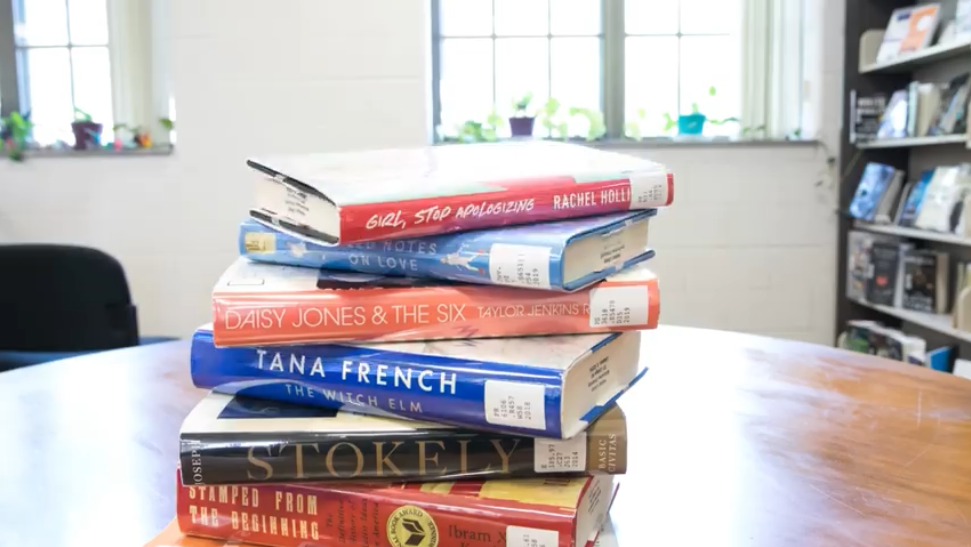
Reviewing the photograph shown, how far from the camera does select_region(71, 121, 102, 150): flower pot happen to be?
3035mm

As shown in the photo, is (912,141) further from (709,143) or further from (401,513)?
(401,513)

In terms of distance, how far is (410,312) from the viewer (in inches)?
25.0

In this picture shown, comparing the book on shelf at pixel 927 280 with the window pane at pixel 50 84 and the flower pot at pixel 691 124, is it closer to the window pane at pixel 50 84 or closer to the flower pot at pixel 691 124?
the flower pot at pixel 691 124

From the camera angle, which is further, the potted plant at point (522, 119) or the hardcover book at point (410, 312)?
the potted plant at point (522, 119)

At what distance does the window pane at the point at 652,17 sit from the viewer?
324 cm

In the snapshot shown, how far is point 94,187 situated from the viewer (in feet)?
9.78

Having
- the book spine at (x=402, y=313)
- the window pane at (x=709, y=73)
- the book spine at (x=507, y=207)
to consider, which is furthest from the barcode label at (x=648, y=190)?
the window pane at (x=709, y=73)

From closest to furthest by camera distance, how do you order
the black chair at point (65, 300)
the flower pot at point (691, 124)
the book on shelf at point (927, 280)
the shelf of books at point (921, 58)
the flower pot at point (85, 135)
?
the black chair at point (65, 300) < the shelf of books at point (921, 58) < the book on shelf at point (927, 280) < the flower pot at point (85, 135) < the flower pot at point (691, 124)

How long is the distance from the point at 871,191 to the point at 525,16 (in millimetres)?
1417

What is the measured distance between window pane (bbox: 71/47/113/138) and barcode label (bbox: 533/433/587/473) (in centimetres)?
308

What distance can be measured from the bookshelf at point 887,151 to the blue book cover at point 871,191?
5cm

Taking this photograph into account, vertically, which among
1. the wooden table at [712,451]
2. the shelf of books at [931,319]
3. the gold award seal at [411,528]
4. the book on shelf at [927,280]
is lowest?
the shelf of books at [931,319]

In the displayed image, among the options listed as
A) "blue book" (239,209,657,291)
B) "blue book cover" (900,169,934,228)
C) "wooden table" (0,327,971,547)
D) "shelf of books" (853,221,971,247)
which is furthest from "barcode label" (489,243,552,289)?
"blue book cover" (900,169,934,228)

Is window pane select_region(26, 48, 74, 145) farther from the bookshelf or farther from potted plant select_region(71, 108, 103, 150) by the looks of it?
the bookshelf
